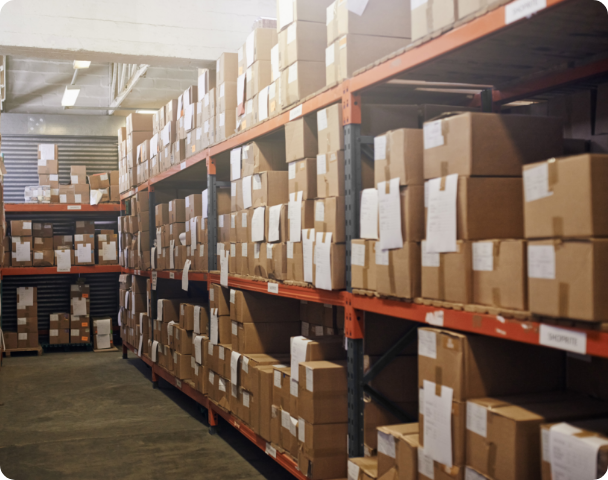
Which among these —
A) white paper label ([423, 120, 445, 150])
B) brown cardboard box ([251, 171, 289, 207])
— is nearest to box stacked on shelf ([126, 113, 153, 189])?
brown cardboard box ([251, 171, 289, 207])

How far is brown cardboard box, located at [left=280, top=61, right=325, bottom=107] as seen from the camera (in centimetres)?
364

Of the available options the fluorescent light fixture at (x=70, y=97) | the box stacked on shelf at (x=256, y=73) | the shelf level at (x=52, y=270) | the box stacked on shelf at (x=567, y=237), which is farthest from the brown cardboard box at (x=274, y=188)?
the fluorescent light fixture at (x=70, y=97)

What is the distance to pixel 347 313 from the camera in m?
3.11

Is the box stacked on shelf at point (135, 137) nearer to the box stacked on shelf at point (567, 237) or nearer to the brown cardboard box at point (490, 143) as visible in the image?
the brown cardboard box at point (490, 143)

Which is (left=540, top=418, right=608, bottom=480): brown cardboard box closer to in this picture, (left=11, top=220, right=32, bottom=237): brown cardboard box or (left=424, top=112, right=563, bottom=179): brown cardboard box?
(left=424, top=112, right=563, bottom=179): brown cardboard box

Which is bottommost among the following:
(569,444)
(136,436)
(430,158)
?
(136,436)

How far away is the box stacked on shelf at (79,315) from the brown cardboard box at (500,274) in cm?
921

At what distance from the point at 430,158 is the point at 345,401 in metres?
1.54

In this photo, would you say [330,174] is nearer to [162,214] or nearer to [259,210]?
[259,210]

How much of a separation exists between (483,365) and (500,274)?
390 mm

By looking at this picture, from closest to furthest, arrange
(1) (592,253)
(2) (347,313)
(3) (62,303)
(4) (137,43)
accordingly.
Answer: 1. (1) (592,253)
2. (2) (347,313)
3. (4) (137,43)
4. (3) (62,303)

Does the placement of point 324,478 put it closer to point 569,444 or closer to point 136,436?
point 569,444

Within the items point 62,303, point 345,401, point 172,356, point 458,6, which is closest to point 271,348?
point 345,401

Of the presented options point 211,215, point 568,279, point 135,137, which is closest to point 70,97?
point 135,137
